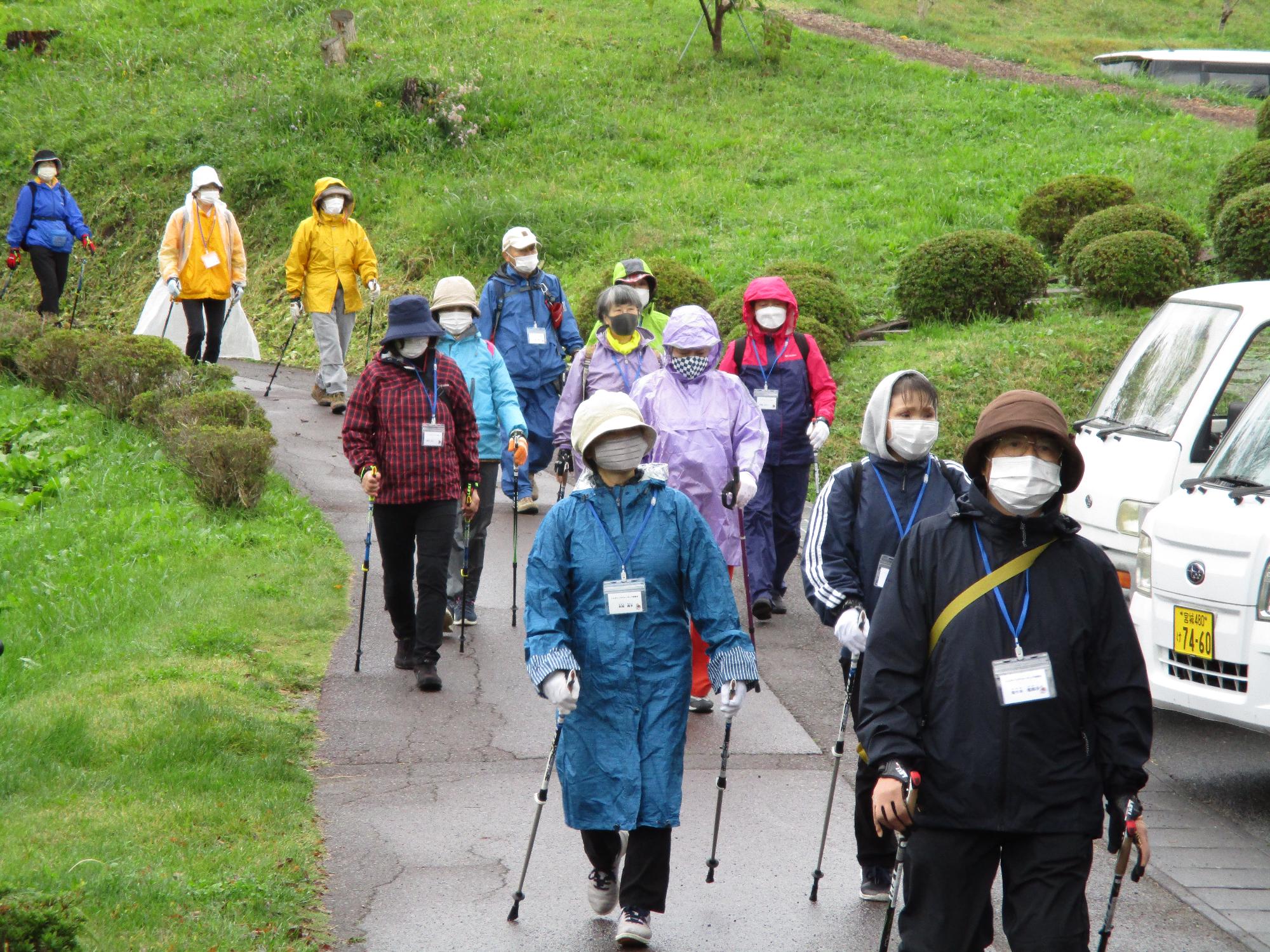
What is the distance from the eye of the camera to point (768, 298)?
29.0ft

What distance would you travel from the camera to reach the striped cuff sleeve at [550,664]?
4.62 meters

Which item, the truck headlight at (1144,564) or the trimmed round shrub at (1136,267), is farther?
the trimmed round shrub at (1136,267)

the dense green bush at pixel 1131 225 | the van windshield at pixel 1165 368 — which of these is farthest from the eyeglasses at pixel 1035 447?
the dense green bush at pixel 1131 225

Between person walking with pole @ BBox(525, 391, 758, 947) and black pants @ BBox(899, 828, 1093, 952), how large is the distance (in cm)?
107

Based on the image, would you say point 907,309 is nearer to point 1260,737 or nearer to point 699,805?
point 1260,737

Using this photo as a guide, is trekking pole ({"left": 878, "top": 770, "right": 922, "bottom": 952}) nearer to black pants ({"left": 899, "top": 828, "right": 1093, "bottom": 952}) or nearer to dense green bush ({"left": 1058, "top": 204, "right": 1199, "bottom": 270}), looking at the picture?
black pants ({"left": 899, "top": 828, "right": 1093, "bottom": 952})

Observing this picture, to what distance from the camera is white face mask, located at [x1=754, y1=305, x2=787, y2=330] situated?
8914 millimetres

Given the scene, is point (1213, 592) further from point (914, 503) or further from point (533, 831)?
point (533, 831)

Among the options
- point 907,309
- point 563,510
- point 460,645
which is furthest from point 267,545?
point 907,309

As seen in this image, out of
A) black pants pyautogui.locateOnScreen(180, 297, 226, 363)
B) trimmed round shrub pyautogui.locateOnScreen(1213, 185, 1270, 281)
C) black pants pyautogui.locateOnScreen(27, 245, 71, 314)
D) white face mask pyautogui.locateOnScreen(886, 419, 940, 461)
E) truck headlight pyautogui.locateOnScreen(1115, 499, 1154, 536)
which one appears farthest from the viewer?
black pants pyautogui.locateOnScreen(27, 245, 71, 314)

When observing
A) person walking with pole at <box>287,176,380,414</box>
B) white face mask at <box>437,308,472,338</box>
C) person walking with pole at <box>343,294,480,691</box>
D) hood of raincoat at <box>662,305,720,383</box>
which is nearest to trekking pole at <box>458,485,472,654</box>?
person walking with pole at <box>343,294,480,691</box>

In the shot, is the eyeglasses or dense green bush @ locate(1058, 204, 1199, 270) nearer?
the eyeglasses

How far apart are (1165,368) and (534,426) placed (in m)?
5.01

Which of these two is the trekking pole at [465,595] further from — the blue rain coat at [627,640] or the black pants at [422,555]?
the blue rain coat at [627,640]
